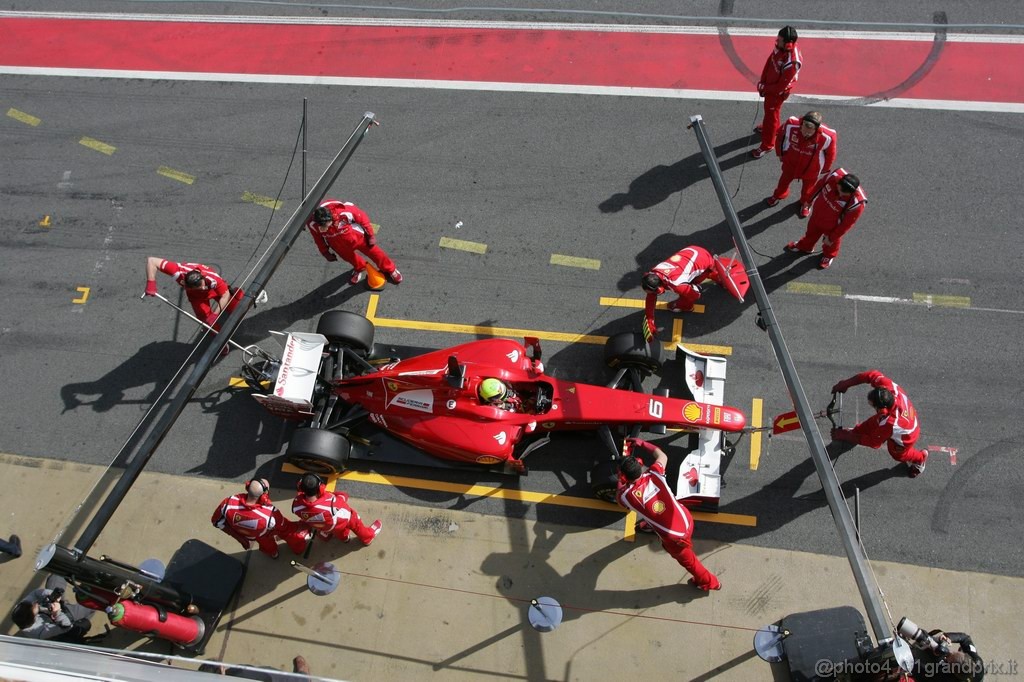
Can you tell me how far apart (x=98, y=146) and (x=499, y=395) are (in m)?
8.17

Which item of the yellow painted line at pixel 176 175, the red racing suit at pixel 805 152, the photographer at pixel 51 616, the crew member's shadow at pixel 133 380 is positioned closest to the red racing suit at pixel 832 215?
the red racing suit at pixel 805 152

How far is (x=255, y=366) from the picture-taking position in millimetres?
8062

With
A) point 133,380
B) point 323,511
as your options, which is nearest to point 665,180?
point 323,511

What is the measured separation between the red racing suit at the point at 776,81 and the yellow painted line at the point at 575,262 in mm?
2968

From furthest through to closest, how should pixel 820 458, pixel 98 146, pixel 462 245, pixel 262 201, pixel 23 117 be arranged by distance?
pixel 23 117 → pixel 98 146 → pixel 262 201 → pixel 462 245 → pixel 820 458

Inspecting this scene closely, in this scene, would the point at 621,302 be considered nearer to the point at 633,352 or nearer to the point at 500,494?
the point at 633,352

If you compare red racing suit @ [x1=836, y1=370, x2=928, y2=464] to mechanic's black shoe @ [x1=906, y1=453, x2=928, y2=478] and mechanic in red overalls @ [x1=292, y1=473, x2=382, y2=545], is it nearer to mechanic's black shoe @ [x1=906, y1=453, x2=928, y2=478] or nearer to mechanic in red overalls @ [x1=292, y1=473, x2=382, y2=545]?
mechanic's black shoe @ [x1=906, y1=453, x2=928, y2=478]

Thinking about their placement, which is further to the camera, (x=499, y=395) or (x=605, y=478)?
(x=605, y=478)

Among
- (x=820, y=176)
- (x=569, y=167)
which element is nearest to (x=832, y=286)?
(x=820, y=176)

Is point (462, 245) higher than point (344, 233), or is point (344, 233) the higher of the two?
point (462, 245)

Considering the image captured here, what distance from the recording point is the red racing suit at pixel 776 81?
8.49 meters

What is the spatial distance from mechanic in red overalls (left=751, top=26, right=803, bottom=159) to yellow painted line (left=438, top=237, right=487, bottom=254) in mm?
4162

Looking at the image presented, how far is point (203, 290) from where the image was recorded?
322 inches

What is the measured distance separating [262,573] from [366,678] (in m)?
1.65
